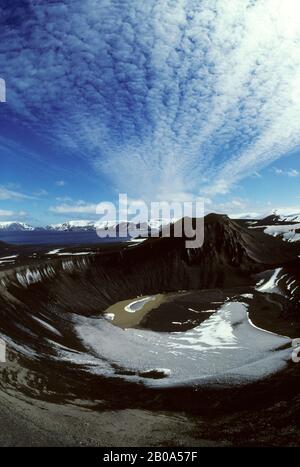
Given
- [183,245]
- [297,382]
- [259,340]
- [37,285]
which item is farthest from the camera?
[183,245]

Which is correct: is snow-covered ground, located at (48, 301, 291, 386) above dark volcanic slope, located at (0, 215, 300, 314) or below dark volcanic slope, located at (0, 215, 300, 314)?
below

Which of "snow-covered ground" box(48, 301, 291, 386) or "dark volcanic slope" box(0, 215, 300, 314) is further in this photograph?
"dark volcanic slope" box(0, 215, 300, 314)

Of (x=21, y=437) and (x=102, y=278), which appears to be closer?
(x=21, y=437)

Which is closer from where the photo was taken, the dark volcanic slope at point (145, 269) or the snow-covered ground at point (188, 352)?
the snow-covered ground at point (188, 352)

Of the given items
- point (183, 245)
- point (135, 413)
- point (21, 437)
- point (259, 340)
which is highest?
point (183, 245)

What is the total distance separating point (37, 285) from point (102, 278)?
62.7 ft

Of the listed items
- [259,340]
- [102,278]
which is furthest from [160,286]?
[259,340]

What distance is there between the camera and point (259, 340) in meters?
40.1

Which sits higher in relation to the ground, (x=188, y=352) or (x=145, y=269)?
(x=145, y=269)

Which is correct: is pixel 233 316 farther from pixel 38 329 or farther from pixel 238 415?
pixel 238 415

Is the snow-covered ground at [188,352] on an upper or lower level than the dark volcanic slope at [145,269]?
lower

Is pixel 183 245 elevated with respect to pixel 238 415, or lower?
elevated

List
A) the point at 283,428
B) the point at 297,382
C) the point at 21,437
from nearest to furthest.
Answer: the point at 21,437 < the point at 283,428 < the point at 297,382

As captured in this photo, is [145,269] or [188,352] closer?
[188,352]
